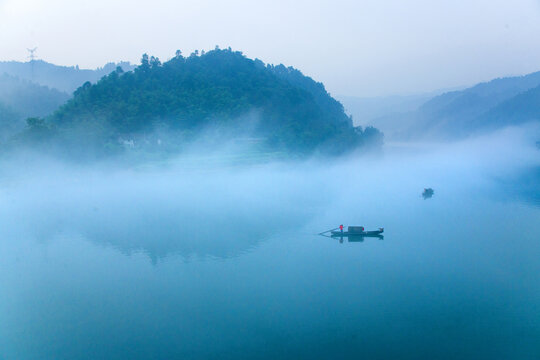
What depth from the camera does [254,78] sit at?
5091cm

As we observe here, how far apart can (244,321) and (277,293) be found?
5.38 feet

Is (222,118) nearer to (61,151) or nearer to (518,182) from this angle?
(61,151)

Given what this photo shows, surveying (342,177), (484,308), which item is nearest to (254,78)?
(342,177)

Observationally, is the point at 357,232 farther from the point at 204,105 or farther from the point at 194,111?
the point at 204,105

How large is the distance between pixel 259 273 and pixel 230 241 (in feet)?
10.9

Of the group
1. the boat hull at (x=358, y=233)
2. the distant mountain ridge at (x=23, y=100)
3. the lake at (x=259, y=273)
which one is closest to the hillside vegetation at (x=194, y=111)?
the distant mountain ridge at (x=23, y=100)

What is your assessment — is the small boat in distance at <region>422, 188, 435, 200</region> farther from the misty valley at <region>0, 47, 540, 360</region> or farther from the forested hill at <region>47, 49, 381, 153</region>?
the forested hill at <region>47, 49, 381, 153</region>

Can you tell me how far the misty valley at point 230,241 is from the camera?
9.06 m

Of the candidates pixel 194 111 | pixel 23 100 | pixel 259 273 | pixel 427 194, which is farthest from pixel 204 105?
pixel 259 273

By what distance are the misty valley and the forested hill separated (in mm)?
229

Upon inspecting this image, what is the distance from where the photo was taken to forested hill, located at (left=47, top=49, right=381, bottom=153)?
32.8 m

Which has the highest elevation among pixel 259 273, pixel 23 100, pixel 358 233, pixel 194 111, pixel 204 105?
pixel 23 100

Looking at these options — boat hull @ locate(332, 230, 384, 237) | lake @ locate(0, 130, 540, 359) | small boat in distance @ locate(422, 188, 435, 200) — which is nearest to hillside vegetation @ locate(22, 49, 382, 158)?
lake @ locate(0, 130, 540, 359)

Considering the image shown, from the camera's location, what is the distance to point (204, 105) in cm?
3938
